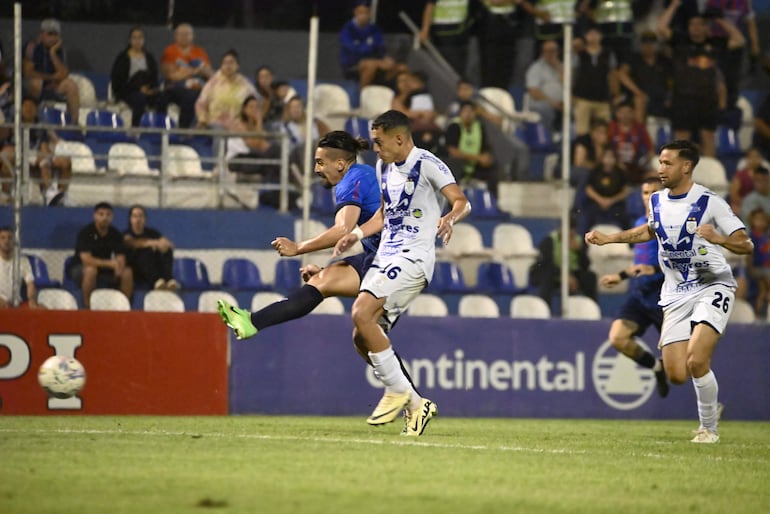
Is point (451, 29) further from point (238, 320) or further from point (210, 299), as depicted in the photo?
point (238, 320)

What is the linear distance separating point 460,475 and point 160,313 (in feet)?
22.9

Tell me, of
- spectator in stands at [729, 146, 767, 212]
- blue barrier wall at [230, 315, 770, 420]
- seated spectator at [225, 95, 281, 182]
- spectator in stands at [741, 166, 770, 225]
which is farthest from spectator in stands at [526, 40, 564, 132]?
seated spectator at [225, 95, 281, 182]

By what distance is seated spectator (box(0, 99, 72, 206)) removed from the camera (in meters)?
14.0

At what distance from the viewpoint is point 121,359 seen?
44.3 ft

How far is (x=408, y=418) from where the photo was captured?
9.91 metres

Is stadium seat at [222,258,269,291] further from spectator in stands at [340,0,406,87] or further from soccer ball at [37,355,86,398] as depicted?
spectator in stands at [340,0,406,87]

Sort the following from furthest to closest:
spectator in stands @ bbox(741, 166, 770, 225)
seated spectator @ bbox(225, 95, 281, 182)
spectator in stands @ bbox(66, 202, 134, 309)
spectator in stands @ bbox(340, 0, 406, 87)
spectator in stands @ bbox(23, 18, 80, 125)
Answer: spectator in stands @ bbox(340, 0, 406, 87) < spectator in stands @ bbox(741, 166, 770, 225) < seated spectator @ bbox(225, 95, 281, 182) < spectator in stands @ bbox(23, 18, 80, 125) < spectator in stands @ bbox(66, 202, 134, 309)

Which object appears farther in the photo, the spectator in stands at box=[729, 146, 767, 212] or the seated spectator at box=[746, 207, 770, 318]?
the spectator in stands at box=[729, 146, 767, 212]

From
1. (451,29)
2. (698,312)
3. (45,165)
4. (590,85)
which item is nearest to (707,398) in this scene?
(698,312)

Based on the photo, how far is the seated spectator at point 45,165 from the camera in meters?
14.0

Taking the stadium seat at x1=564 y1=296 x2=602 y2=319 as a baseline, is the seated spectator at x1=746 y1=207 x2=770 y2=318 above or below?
above

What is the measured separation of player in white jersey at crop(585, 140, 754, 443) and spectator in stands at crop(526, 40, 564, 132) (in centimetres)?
879

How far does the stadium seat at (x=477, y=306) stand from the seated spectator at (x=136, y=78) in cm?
431

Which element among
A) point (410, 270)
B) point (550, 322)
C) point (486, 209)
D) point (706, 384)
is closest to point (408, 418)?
point (410, 270)
